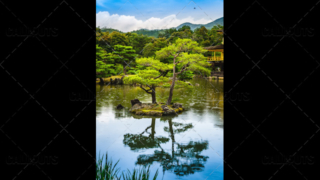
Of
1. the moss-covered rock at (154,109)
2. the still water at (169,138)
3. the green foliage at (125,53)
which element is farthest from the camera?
Result: the green foliage at (125,53)

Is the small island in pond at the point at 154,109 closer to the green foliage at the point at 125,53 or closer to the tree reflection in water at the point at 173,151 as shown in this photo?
the tree reflection in water at the point at 173,151

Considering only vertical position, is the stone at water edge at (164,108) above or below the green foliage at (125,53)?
below

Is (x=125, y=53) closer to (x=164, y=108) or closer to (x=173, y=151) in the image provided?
(x=164, y=108)

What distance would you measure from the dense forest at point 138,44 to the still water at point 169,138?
3.25 feet

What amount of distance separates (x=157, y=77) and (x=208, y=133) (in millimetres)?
1943

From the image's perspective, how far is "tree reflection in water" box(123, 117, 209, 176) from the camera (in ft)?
12.2

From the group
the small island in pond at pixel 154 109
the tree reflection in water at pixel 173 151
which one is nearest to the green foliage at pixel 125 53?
the small island in pond at pixel 154 109

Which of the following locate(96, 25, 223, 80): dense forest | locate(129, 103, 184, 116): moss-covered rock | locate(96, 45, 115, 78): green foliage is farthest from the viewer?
locate(96, 45, 115, 78): green foliage

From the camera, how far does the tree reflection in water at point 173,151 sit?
3723mm

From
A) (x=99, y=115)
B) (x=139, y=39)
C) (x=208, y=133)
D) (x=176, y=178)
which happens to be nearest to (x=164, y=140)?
(x=208, y=133)

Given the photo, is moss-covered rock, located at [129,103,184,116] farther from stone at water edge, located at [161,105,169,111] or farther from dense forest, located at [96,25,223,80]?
dense forest, located at [96,25,223,80]

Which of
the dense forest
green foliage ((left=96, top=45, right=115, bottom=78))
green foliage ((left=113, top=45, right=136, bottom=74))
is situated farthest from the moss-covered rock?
green foliage ((left=96, top=45, right=115, bottom=78))

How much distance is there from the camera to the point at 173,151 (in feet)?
14.5
